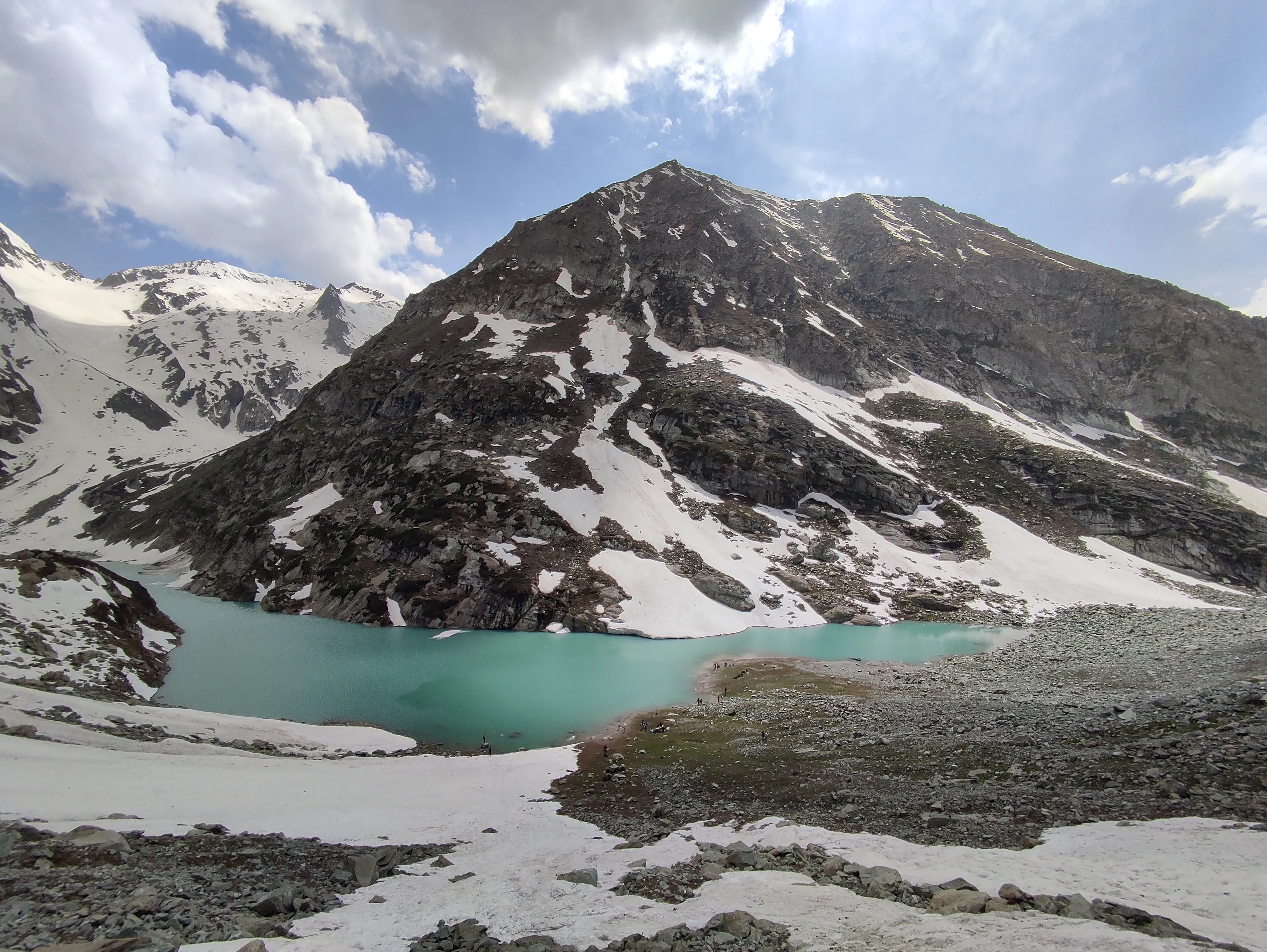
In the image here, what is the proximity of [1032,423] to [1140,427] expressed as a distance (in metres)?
30.8

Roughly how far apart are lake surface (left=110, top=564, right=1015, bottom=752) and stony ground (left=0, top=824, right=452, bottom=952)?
15.0m

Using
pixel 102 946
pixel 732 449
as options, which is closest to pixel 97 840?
pixel 102 946

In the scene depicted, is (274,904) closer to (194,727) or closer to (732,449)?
(194,727)

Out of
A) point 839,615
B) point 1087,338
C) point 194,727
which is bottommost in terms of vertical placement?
point 194,727

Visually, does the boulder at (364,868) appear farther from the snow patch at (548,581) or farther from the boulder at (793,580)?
the boulder at (793,580)

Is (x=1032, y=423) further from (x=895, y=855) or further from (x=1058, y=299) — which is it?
(x=895, y=855)

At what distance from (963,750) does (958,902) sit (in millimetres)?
12612

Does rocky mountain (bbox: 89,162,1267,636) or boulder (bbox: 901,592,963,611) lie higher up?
rocky mountain (bbox: 89,162,1267,636)

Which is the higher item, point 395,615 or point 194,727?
point 395,615

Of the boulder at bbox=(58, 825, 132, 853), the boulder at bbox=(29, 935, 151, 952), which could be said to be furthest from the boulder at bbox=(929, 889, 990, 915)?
the boulder at bbox=(58, 825, 132, 853)

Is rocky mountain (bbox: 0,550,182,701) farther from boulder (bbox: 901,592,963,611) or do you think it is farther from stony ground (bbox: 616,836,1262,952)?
boulder (bbox: 901,592,963,611)

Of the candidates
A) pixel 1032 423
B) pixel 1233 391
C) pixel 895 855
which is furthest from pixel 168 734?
pixel 1233 391

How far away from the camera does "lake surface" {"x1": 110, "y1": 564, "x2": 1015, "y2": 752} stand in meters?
30.9

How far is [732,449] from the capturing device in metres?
85.1
